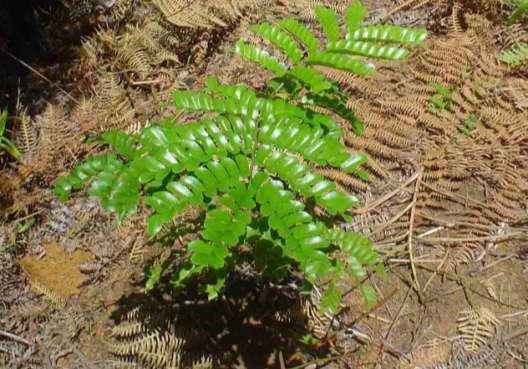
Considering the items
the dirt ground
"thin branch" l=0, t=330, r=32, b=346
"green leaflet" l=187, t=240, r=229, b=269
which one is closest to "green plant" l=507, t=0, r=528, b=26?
the dirt ground

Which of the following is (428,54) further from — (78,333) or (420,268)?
(78,333)

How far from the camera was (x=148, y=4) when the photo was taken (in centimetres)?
324

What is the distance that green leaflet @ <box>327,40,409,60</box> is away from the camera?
176cm

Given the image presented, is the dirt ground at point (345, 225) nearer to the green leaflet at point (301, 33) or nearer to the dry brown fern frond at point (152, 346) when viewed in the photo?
the dry brown fern frond at point (152, 346)

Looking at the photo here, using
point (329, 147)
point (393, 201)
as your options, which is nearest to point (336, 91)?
point (329, 147)

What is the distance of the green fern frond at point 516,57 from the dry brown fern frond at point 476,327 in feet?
3.94

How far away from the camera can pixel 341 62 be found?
1768mm

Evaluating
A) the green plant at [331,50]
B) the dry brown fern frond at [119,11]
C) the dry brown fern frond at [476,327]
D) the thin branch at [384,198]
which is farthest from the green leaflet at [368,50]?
the dry brown fern frond at [119,11]

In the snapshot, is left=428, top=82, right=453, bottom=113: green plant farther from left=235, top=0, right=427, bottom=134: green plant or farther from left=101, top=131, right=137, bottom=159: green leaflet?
left=101, top=131, right=137, bottom=159: green leaflet

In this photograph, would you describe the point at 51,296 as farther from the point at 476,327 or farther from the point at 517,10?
the point at 517,10

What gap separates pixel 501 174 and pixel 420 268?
→ 1.81 feet

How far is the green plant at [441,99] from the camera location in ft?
8.73

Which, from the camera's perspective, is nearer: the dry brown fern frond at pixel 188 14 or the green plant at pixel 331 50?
the green plant at pixel 331 50

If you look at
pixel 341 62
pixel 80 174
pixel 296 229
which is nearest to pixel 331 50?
pixel 341 62
